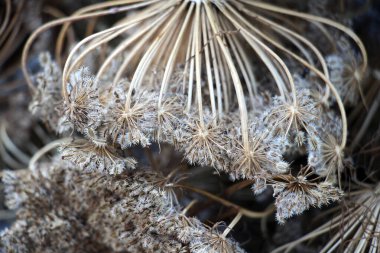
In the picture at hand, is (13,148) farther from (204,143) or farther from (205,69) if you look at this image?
(204,143)

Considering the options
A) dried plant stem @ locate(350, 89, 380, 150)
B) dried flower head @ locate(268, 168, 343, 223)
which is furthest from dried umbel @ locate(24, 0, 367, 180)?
dried plant stem @ locate(350, 89, 380, 150)

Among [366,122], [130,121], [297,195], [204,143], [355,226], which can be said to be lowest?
[355,226]

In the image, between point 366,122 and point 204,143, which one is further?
point 366,122

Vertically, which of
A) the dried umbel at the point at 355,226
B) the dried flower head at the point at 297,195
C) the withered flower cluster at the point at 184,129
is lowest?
the dried umbel at the point at 355,226

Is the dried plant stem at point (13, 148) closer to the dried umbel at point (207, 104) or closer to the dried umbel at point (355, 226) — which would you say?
the dried umbel at point (207, 104)

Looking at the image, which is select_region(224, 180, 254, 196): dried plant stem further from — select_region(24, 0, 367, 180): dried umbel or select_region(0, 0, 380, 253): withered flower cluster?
select_region(24, 0, 367, 180): dried umbel

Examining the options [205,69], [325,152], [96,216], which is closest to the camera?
[325,152]

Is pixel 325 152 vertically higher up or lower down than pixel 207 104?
lower down

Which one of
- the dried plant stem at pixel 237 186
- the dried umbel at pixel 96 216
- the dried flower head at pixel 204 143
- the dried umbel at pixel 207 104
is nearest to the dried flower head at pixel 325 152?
the dried umbel at pixel 207 104

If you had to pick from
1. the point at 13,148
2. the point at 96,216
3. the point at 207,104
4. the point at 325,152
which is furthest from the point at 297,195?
the point at 13,148
